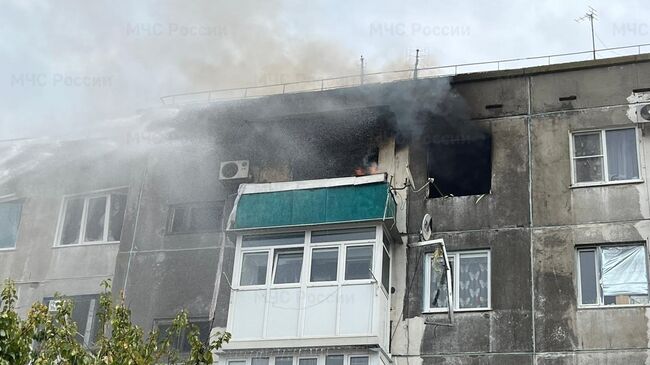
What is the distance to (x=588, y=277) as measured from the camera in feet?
61.2

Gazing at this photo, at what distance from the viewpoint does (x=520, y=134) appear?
20375 mm

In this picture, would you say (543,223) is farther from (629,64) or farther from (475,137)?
(629,64)

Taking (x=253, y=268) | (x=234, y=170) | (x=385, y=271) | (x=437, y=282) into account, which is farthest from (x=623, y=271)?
(x=234, y=170)

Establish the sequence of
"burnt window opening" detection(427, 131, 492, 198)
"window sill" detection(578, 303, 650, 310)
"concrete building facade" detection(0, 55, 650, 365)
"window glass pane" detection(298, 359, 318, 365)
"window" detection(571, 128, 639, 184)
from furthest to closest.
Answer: "burnt window opening" detection(427, 131, 492, 198), "window" detection(571, 128, 639, 184), "window glass pane" detection(298, 359, 318, 365), "concrete building facade" detection(0, 55, 650, 365), "window sill" detection(578, 303, 650, 310)

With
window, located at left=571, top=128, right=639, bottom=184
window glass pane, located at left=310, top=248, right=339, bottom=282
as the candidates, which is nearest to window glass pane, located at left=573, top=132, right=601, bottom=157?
window, located at left=571, top=128, right=639, bottom=184

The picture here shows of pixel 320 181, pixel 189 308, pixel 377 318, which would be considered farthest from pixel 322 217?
pixel 189 308

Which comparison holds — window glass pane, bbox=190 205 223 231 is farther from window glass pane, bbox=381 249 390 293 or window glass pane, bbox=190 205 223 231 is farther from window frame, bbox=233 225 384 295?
window glass pane, bbox=381 249 390 293

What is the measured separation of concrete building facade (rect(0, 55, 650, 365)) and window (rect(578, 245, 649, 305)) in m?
0.04

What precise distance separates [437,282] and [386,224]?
65.6 inches

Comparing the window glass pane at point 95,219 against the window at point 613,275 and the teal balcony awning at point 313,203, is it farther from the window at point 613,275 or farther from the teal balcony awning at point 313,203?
the window at point 613,275

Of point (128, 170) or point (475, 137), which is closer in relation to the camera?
point (475, 137)

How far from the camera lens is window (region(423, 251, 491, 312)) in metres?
19.1

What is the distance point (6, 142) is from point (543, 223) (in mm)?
14706

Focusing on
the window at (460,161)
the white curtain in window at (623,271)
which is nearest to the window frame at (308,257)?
the window at (460,161)
